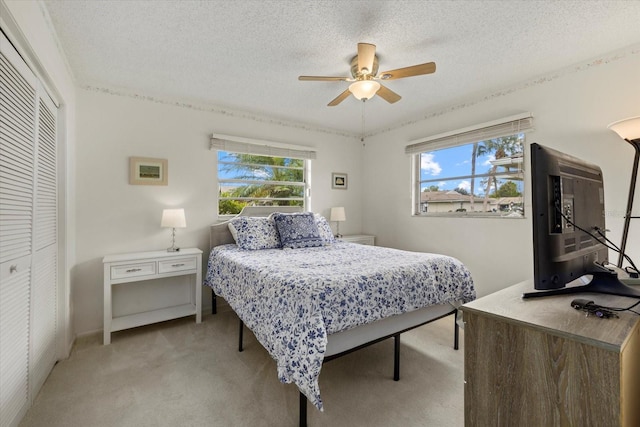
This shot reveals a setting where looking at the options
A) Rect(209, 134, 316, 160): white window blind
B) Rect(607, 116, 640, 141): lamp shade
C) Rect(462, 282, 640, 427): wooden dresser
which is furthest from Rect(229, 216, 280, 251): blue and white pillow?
Rect(607, 116, 640, 141): lamp shade

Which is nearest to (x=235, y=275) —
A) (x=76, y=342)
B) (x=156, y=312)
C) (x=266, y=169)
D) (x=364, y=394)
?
(x=156, y=312)

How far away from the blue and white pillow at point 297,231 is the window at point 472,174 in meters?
1.60

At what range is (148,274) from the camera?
2693 millimetres

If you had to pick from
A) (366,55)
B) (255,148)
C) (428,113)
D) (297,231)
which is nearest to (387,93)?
(366,55)

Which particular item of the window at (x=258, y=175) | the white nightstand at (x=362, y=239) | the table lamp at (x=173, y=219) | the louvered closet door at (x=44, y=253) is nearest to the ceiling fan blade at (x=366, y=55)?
the window at (x=258, y=175)

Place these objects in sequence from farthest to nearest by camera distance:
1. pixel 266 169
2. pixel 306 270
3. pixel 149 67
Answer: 1. pixel 266 169
2. pixel 149 67
3. pixel 306 270

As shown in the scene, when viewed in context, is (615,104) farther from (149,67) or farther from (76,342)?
(76,342)

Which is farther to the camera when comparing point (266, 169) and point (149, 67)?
point (266, 169)

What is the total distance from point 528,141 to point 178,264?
373 cm

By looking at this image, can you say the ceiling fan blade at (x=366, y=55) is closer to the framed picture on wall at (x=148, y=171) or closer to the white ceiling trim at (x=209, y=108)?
the white ceiling trim at (x=209, y=108)

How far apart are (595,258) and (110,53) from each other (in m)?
3.41

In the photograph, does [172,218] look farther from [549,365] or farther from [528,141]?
[528,141]

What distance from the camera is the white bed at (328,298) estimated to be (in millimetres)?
1517

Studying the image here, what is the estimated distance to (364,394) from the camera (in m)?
1.83
